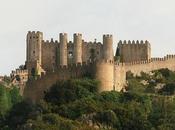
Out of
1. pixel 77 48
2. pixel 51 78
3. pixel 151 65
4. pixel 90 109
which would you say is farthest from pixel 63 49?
pixel 90 109

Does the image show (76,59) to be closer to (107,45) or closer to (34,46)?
(107,45)

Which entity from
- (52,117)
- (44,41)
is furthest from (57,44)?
(52,117)

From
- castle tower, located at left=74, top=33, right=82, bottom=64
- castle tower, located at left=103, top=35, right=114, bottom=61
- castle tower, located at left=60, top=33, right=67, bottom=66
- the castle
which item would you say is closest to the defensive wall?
the castle

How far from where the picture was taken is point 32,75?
16338 cm

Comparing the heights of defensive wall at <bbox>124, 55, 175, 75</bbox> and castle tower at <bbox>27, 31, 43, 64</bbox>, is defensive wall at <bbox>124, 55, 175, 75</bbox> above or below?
below

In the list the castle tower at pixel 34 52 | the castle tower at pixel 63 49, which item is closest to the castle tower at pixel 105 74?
the castle tower at pixel 63 49

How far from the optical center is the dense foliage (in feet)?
502

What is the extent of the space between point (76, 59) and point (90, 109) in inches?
395

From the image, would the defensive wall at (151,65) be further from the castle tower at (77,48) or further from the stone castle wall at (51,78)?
the stone castle wall at (51,78)

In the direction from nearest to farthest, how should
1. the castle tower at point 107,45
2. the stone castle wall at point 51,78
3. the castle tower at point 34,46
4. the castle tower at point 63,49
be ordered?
the stone castle wall at point 51,78 → the castle tower at point 107,45 → the castle tower at point 63,49 → the castle tower at point 34,46

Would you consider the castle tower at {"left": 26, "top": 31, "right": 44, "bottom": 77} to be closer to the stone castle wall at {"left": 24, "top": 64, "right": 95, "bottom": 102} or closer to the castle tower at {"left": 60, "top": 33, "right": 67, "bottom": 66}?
the castle tower at {"left": 60, "top": 33, "right": 67, "bottom": 66}

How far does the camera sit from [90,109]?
15425 centimetres

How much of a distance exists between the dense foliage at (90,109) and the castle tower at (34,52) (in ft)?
13.6

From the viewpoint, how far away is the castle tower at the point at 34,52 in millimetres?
164375
